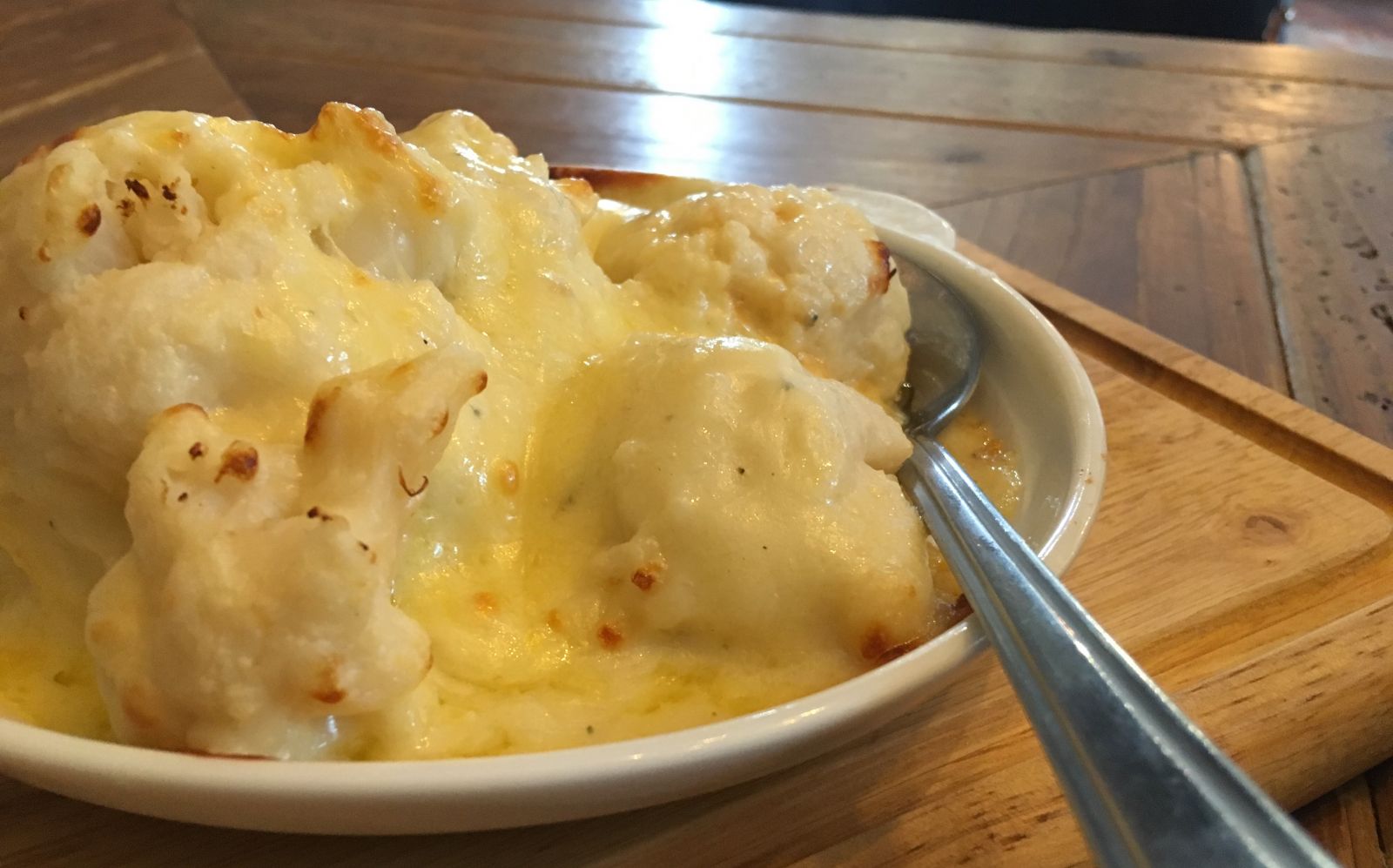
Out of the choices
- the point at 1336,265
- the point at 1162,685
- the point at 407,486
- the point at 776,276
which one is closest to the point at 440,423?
the point at 407,486

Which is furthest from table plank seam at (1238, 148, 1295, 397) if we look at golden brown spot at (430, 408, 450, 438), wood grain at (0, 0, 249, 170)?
wood grain at (0, 0, 249, 170)

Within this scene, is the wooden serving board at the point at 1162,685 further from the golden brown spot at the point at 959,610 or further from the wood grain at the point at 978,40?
the wood grain at the point at 978,40

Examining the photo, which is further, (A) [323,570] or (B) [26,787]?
(B) [26,787]

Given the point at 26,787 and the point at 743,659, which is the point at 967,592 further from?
the point at 26,787

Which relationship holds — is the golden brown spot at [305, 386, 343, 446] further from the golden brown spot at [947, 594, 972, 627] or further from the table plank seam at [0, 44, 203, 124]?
the table plank seam at [0, 44, 203, 124]

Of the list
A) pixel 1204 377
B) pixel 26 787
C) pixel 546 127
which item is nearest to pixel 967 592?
pixel 26 787

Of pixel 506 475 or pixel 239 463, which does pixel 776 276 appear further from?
pixel 239 463

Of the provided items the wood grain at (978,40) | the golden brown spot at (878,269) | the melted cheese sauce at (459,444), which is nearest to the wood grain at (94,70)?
the wood grain at (978,40)
